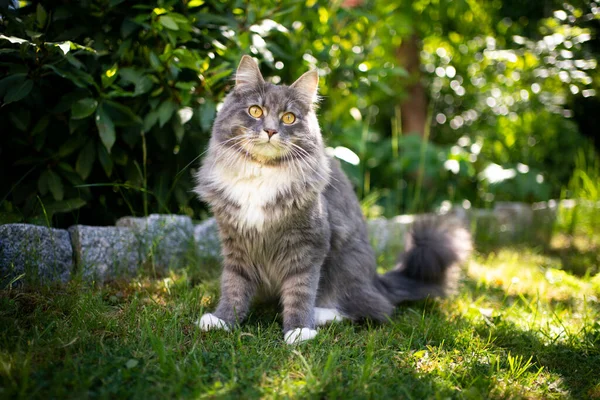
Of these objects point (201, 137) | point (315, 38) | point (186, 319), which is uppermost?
point (315, 38)

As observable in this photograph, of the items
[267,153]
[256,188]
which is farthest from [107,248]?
[267,153]

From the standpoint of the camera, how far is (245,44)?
9.91 ft

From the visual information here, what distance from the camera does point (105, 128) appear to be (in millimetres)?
2693

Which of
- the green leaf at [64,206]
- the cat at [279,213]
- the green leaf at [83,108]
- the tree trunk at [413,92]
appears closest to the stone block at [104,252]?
the green leaf at [64,206]

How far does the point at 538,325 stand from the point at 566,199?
265 cm

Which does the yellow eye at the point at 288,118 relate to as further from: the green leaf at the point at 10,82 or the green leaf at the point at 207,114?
the green leaf at the point at 10,82

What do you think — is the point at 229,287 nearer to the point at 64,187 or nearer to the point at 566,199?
the point at 64,187

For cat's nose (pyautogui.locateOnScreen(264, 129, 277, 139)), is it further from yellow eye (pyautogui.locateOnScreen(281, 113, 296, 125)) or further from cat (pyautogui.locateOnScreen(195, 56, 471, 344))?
yellow eye (pyautogui.locateOnScreen(281, 113, 296, 125))

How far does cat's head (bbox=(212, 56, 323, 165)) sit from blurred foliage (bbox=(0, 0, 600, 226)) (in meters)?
0.34

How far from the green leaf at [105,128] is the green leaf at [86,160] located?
25cm

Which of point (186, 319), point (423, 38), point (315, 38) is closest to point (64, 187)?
point (186, 319)

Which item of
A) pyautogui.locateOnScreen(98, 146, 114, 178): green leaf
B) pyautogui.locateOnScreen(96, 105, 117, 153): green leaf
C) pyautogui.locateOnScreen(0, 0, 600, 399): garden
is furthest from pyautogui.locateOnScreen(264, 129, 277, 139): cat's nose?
pyautogui.locateOnScreen(98, 146, 114, 178): green leaf

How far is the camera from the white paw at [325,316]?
252 cm

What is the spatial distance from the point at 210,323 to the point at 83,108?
1393mm
